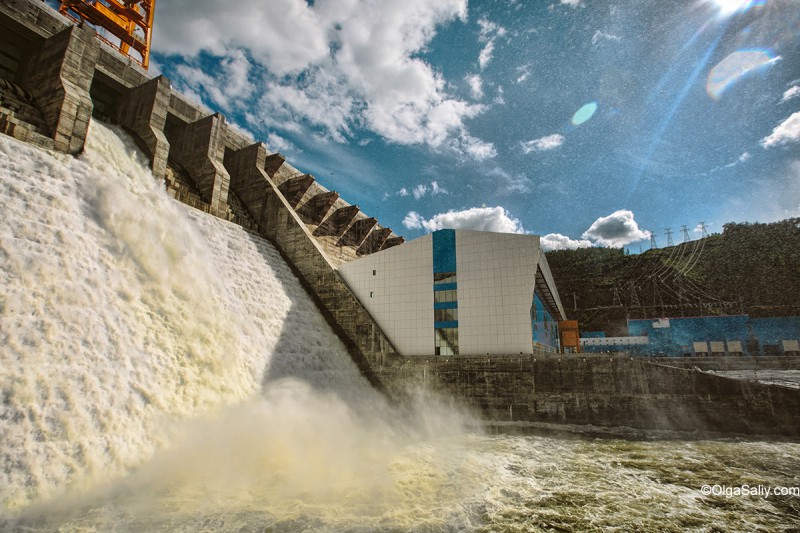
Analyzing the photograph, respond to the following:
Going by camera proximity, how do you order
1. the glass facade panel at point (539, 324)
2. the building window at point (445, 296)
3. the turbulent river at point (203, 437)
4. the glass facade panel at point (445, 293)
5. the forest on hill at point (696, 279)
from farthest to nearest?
the forest on hill at point (696, 279)
the glass facade panel at point (539, 324)
the building window at point (445, 296)
the glass facade panel at point (445, 293)
the turbulent river at point (203, 437)

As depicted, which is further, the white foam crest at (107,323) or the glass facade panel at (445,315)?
the glass facade panel at (445,315)

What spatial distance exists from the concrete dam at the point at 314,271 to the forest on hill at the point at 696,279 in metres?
43.0

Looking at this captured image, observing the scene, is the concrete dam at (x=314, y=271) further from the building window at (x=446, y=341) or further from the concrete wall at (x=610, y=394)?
the building window at (x=446, y=341)

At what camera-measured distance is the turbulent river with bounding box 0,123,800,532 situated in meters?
6.50

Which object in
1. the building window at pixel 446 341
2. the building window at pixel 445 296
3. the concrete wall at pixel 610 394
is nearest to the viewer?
the concrete wall at pixel 610 394

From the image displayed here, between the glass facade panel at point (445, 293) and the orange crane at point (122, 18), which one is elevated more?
the orange crane at point (122, 18)

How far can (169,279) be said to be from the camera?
37.6 ft

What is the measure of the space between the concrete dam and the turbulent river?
1.17 m

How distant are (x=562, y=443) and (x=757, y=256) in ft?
226

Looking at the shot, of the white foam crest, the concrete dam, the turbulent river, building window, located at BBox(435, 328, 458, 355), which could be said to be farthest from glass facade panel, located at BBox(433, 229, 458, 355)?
the white foam crest

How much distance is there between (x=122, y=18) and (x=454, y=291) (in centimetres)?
2890

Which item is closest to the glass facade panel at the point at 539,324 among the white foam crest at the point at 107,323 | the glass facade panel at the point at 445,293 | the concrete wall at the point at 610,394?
the concrete wall at the point at 610,394

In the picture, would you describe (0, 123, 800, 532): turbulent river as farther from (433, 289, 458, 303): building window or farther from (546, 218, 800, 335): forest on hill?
(546, 218, 800, 335): forest on hill

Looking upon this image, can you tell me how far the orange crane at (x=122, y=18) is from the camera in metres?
23.4
